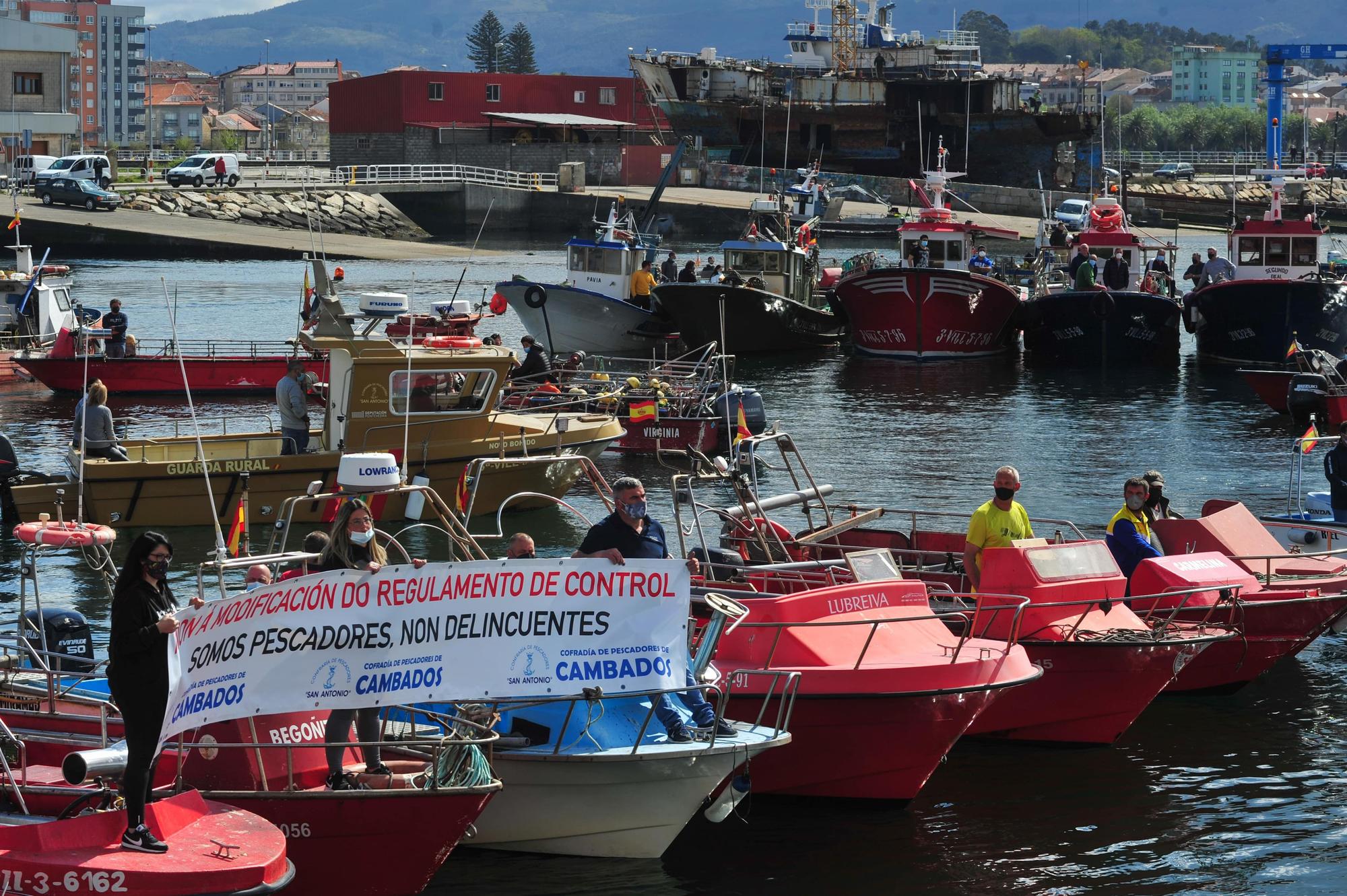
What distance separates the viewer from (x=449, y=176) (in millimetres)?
88438

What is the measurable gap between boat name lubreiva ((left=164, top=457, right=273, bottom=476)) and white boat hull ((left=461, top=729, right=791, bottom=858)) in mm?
10365

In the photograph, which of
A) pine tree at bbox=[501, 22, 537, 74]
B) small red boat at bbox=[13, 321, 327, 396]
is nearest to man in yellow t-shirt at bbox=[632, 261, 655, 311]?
small red boat at bbox=[13, 321, 327, 396]

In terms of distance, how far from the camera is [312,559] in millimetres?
10984

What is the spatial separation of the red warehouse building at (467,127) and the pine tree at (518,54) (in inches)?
2575

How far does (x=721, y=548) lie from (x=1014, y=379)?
25.6 m

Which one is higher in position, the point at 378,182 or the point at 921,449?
the point at 378,182

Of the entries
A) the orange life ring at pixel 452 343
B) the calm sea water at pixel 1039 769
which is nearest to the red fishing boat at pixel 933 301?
the calm sea water at pixel 1039 769

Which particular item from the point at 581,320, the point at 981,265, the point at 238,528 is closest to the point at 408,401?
the point at 238,528

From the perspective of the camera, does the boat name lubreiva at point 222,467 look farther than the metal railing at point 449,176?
No

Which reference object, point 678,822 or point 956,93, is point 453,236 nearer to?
point 956,93

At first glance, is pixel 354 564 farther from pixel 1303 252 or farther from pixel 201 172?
pixel 201 172

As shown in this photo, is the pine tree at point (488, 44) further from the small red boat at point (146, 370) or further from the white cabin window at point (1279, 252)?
the small red boat at point (146, 370)

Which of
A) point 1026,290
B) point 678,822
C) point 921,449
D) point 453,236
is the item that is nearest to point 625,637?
point 678,822

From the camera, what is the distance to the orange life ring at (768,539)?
13.6 m
